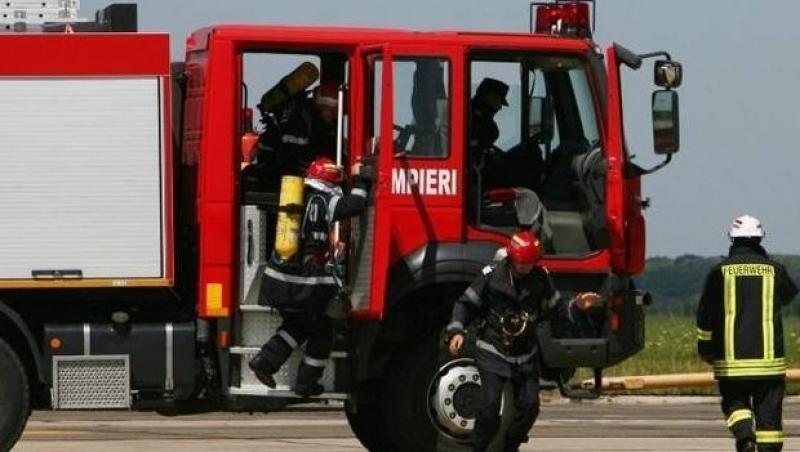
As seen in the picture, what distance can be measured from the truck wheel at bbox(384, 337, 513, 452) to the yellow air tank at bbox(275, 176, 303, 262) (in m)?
1.10

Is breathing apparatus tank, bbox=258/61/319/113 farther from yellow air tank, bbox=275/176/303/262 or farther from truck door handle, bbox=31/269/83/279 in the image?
truck door handle, bbox=31/269/83/279

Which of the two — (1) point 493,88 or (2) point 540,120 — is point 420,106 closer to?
(1) point 493,88

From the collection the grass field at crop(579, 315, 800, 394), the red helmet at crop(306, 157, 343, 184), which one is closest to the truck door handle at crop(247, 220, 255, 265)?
the red helmet at crop(306, 157, 343, 184)

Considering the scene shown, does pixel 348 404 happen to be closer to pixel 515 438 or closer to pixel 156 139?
pixel 515 438

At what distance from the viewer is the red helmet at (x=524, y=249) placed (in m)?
12.7

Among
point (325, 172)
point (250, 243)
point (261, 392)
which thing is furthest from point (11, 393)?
point (325, 172)

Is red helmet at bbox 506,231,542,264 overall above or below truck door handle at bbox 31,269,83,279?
above

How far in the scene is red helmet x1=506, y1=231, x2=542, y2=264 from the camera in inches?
502

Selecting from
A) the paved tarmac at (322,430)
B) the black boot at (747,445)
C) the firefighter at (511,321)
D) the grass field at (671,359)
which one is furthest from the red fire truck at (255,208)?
the grass field at (671,359)

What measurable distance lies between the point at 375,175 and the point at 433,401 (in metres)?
1.48

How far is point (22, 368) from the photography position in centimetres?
1333

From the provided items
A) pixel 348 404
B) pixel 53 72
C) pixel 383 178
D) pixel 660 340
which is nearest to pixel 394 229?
pixel 383 178

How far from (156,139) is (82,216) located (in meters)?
0.64

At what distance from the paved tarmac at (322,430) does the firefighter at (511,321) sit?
2.83 meters
